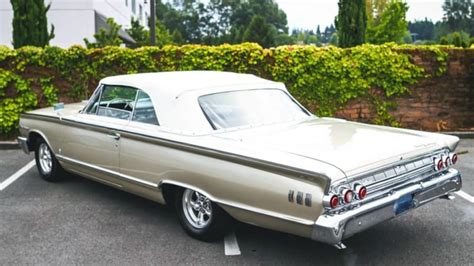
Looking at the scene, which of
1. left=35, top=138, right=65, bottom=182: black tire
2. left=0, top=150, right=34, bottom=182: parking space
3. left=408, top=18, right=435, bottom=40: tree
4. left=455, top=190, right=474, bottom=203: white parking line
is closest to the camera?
left=455, top=190, right=474, bottom=203: white parking line

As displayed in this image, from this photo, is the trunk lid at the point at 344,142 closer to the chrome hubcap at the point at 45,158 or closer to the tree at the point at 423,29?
the chrome hubcap at the point at 45,158

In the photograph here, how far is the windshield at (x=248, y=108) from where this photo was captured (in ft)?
15.5

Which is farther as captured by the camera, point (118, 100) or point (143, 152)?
point (118, 100)

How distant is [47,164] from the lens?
22.3ft

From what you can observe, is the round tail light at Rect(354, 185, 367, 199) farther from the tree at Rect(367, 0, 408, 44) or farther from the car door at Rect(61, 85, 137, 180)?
the tree at Rect(367, 0, 408, 44)

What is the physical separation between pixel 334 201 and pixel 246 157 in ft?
2.58

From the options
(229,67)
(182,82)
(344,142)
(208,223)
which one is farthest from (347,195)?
(229,67)

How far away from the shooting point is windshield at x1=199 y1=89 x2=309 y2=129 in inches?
186

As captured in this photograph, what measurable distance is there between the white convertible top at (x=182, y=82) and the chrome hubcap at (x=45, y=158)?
1.60 meters

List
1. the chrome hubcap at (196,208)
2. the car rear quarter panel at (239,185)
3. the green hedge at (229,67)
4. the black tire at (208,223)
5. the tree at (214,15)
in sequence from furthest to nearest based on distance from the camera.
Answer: the tree at (214,15)
the green hedge at (229,67)
the chrome hubcap at (196,208)
the black tire at (208,223)
the car rear quarter panel at (239,185)

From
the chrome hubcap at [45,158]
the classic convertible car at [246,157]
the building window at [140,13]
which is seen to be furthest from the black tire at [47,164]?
the building window at [140,13]

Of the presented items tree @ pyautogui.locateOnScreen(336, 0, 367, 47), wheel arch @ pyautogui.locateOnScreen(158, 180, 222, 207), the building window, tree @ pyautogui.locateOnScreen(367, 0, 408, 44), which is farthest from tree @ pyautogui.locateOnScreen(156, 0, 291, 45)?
wheel arch @ pyautogui.locateOnScreen(158, 180, 222, 207)

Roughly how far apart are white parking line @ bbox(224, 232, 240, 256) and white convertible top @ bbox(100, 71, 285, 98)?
1386 mm

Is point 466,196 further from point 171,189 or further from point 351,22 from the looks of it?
point 351,22
